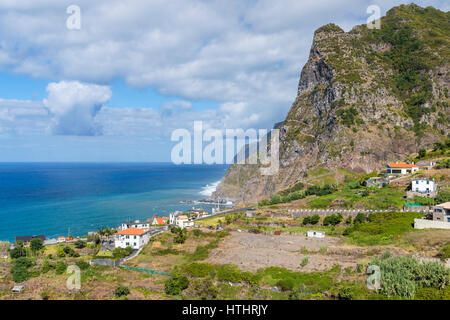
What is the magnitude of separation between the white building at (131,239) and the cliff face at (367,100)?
59485mm

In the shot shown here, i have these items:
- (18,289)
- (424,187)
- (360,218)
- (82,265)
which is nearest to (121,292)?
(82,265)

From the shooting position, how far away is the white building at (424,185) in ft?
195

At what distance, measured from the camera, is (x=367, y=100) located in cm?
10869

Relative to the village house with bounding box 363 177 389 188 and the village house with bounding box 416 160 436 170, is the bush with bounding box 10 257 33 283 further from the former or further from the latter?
the village house with bounding box 416 160 436 170

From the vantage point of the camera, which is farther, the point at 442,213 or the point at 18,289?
the point at 442,213

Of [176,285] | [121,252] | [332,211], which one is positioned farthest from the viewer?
[332,211]

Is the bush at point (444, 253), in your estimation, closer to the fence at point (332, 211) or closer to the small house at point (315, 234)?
the small house at point (315, 234)

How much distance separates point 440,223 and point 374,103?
7084cm

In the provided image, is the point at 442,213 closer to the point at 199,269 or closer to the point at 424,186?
the point at 424,186

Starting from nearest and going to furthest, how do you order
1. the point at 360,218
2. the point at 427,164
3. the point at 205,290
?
the point at 205,290 < the point at 360,218 < the point at 427,164

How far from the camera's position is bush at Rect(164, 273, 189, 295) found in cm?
3612

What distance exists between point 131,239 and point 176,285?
19168 millimetres

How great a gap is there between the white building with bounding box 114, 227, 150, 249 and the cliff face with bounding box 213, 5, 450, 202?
59.5m

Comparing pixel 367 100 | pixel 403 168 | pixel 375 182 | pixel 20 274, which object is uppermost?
pixel 367 100
